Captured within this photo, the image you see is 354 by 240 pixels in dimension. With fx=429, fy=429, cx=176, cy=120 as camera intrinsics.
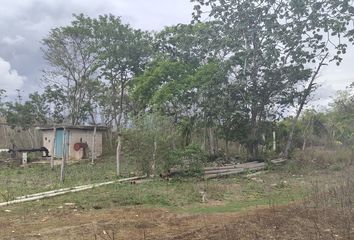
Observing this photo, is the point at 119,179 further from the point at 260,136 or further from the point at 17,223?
the point at 260,136

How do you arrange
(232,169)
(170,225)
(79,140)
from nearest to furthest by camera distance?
(170,225) < (232,169) < (79,140)

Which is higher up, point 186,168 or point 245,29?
point 245,29

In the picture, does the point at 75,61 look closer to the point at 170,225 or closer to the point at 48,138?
the point at 48,138

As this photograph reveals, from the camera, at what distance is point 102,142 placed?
92.6 feet

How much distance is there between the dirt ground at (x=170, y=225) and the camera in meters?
6.26

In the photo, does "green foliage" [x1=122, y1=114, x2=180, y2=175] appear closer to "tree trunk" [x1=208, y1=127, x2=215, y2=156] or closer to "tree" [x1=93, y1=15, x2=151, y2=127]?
"tree trunk" [x1=208, y1=127, x2=215, y2=156]

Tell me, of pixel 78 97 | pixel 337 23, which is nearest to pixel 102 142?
pixel 78 97

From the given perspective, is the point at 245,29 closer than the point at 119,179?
No

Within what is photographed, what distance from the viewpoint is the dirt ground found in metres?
6.26

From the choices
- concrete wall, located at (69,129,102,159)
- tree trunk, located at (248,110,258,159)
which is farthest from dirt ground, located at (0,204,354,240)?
concrete wall, located at (69,129,102,159)

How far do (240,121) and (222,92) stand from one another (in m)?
1.66

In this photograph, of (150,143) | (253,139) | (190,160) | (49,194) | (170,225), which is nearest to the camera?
(170,225)

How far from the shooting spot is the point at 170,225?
23.8 feet

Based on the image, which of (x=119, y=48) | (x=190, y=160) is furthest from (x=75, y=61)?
(x=190, y=160)
